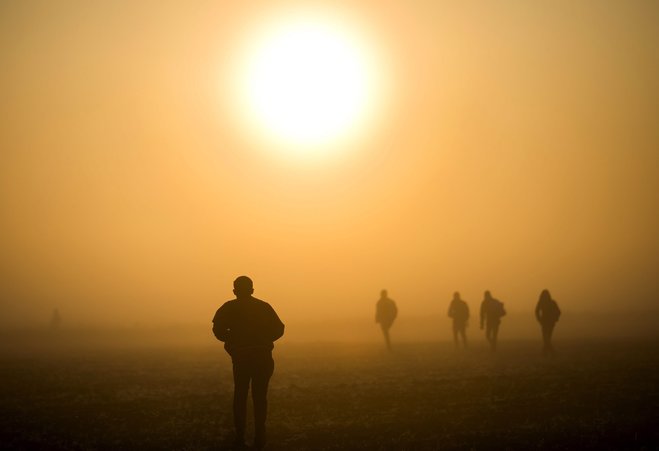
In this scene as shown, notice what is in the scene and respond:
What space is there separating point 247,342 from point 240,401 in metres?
1.07

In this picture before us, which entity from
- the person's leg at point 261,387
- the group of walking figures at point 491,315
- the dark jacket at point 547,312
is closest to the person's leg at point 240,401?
the person's leg at point 261,387

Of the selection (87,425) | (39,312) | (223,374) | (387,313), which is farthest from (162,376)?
(39,312)

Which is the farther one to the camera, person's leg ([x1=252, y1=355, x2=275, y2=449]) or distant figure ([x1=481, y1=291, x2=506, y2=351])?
distant figure ([x1=481, y1=291, x2=506, y2=351])

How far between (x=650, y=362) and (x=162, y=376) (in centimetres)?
1649

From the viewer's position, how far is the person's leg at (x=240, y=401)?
34.1 ft

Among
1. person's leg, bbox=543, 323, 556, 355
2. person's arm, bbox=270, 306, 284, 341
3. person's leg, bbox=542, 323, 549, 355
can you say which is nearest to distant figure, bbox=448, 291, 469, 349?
person's leg, bbox=542, 323, 549, 355

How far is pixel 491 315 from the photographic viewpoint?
2919 cm

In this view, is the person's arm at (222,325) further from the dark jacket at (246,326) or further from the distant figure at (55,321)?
the distant figure at (55,321)

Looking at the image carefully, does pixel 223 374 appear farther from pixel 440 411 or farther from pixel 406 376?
pixel 440 411

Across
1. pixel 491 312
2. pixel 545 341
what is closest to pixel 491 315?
pixel 491 312

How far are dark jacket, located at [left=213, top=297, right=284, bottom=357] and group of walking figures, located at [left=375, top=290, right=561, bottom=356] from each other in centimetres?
1755

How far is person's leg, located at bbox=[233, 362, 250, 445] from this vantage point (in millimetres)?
10383

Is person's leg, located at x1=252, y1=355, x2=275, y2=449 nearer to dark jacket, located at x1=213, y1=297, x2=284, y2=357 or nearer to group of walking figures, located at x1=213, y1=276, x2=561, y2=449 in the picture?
group of walking figures, located at x1=213, y1=276, x2=561, y2=449

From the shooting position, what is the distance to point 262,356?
10.8m
